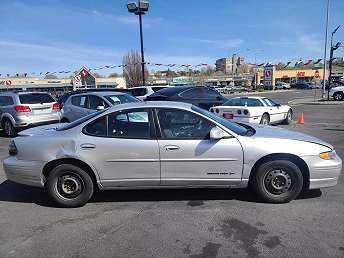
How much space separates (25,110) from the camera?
40.4 feet

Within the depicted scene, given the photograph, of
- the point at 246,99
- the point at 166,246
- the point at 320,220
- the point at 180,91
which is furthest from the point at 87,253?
the point at 246,99

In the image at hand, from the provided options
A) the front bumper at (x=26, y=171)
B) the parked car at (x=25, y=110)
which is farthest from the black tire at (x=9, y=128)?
the front bumper at (x=26, y=171)

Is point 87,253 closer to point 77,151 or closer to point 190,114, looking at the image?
point 77,151

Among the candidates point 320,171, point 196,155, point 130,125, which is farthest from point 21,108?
point 320,171

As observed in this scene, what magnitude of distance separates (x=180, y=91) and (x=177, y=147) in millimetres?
8540

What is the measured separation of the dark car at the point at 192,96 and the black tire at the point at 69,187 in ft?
26.2

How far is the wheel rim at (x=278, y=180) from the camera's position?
5.14 metres

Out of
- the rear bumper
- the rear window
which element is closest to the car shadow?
the rear bumper

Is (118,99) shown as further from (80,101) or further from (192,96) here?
(192,96)

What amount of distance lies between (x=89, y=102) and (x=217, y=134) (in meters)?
7.68

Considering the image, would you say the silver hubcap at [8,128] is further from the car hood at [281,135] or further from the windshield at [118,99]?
the car hood at [281,135]

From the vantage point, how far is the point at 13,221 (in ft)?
15.9

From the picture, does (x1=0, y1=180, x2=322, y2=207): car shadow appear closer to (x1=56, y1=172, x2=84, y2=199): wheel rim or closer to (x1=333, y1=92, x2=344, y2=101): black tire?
(x1=56, y1=172, x2=84, y2=199): wheel rim

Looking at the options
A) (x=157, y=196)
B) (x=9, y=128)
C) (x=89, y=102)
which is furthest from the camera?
(x=9, y=128)
